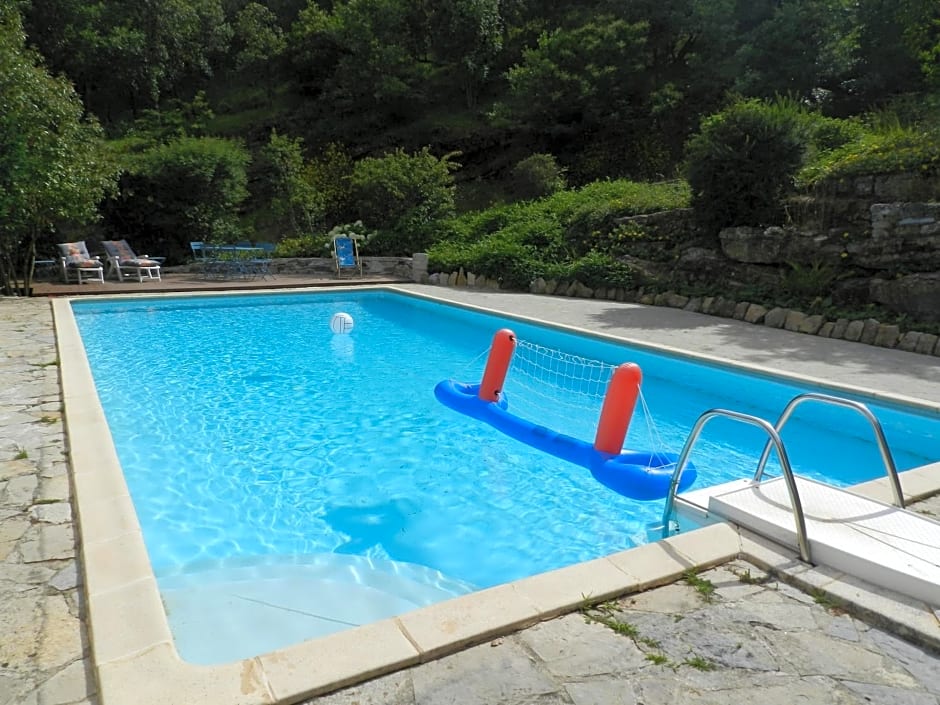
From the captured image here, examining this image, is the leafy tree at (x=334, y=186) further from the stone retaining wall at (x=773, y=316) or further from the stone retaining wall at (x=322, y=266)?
the stone retaining wall at (x=773, y=316)

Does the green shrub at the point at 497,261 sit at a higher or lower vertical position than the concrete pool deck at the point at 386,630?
higher

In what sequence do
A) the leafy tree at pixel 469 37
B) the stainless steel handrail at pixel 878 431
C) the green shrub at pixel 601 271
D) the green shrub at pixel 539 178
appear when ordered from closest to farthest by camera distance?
the stainless steel handrail at pixel 878 431 → the green shrub at pixel 601 271 → the green shrub at pixel 539 178 → the leafy tree at pixel 469 37

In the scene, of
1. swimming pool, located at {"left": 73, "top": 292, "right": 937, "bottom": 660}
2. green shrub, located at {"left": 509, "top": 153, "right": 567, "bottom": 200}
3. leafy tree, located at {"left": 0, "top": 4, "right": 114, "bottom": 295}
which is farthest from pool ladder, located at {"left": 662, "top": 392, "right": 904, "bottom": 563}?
green shrub, located at {"left": 509, "top": 153, "right": 567, "bottom": 200}

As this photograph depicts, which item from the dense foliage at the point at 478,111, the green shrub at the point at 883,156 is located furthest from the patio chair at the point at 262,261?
the green shrub at the point at 883,156

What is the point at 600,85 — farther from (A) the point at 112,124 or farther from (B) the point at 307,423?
(A) the point at 112,124

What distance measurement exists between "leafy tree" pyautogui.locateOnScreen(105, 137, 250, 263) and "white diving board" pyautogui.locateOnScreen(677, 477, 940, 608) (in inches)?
576

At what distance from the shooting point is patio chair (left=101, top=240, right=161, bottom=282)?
1270 centimetres

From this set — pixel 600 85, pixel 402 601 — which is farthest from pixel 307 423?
pixel 600 85

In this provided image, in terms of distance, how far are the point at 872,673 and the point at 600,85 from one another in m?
18.2

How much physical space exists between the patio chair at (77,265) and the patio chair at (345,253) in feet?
14.9

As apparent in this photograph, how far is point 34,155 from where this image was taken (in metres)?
8.98

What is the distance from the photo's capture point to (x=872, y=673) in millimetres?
1918

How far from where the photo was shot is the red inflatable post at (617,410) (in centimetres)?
418

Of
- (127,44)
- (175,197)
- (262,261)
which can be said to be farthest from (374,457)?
(127,44)
